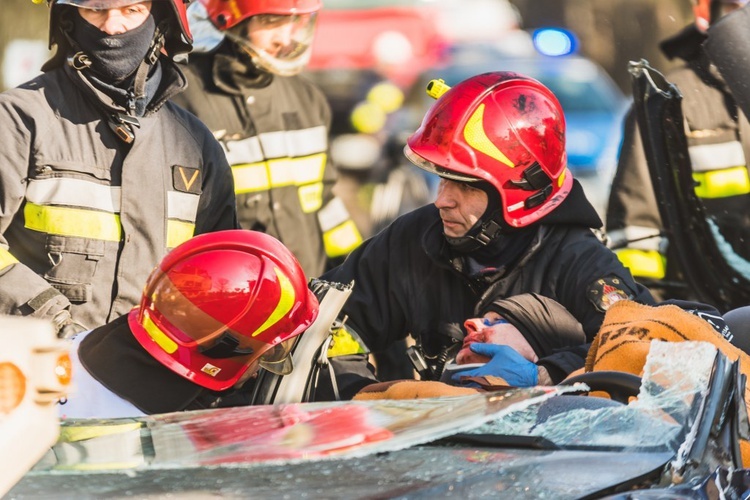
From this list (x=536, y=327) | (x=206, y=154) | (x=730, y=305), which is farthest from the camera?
(x=730, y=305)

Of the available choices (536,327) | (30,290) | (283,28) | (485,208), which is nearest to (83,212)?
(30,290)

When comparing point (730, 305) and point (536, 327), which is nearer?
point (536, 327)

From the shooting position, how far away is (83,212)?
14.4 feet

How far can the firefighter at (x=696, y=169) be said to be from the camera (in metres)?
5.91

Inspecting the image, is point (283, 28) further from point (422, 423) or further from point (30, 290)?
point (422, 423)

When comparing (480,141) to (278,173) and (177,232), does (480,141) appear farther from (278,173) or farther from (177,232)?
(278,173)

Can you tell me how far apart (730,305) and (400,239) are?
232cm

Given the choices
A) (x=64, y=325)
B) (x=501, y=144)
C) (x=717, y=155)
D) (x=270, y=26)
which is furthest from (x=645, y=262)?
(x=64, y=325)

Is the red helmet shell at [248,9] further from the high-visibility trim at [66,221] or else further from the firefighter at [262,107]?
the high-visibility trim at [66,221]

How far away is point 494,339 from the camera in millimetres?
3621

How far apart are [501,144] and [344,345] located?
786 mm

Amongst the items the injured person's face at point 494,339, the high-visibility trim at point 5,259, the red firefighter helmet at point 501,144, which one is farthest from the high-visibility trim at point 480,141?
the high-visibility trim at point 5,259

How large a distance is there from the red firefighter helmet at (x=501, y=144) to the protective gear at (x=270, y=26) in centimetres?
199

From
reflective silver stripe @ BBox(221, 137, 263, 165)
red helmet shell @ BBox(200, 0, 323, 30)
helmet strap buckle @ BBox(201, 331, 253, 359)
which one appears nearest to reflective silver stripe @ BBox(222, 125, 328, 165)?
reflective silver stripe @ BBox(221, 137, 263, 165)
